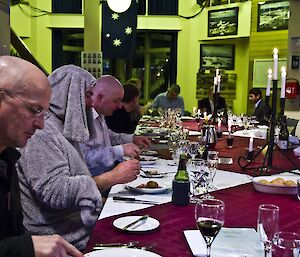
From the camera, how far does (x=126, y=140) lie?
4273 millimetres

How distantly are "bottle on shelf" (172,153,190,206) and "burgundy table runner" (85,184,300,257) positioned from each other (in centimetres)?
3

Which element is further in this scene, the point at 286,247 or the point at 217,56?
the point at 217,56

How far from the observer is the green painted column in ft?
27.8

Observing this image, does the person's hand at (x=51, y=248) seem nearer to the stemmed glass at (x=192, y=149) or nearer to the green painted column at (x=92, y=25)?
the stemmed glass at (x=192, y=149)

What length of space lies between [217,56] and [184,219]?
399 inches

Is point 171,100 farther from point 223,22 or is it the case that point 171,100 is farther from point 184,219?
point 184,219

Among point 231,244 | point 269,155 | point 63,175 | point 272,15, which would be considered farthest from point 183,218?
point 272,15

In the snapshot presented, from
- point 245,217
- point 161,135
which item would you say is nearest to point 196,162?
point 245,217

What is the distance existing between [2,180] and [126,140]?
264cm

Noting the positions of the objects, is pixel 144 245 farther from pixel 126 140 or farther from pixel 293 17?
pixel 293 17

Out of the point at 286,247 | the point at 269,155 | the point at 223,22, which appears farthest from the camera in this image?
the point at 223,22

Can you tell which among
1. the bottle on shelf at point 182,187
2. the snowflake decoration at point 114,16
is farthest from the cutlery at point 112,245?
the snowflake decoration at point 114,16

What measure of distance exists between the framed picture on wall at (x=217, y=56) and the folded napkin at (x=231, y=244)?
1017cm

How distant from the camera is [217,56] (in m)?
11.7
